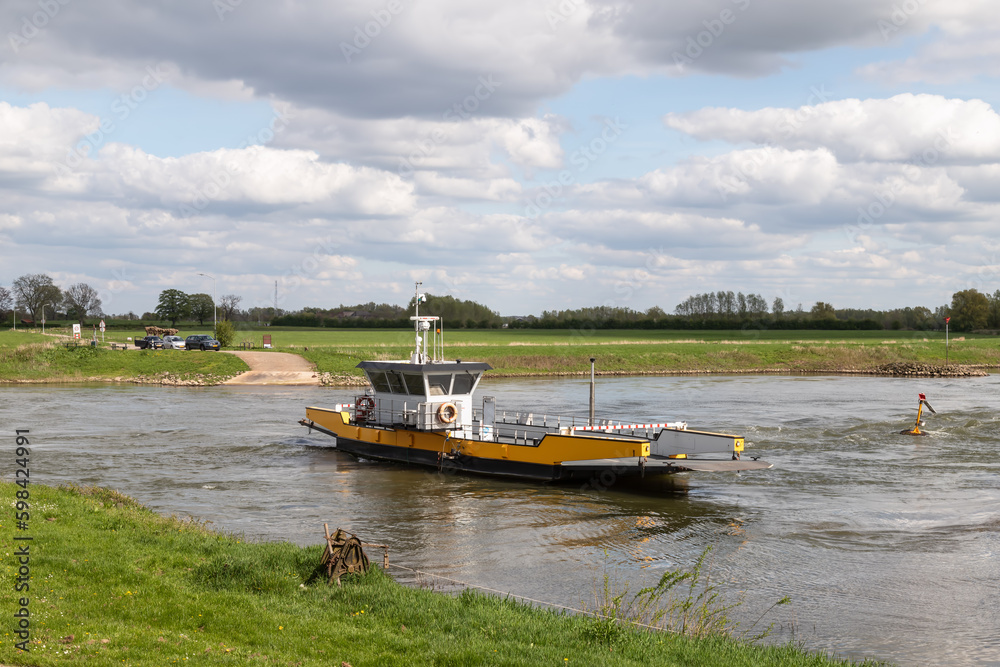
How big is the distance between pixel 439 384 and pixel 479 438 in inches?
93.2

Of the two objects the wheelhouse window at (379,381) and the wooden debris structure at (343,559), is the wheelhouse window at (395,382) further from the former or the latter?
the wooden debris structure at (343,559)

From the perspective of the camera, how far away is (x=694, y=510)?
73.9 ft

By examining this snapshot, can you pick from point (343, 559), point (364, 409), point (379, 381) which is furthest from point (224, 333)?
point (343, 559)

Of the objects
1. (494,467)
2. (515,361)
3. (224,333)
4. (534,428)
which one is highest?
(224,333)

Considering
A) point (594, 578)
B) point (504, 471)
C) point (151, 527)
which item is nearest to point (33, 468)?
point (151, 527)

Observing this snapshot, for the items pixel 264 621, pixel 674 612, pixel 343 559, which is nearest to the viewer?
pixel 264 621

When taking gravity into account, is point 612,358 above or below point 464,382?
below

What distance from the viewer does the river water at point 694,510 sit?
47.2 feet

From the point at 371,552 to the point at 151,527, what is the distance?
4.33m

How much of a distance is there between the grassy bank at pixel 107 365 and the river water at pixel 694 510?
19595 millimetres

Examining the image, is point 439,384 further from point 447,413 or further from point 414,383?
point 447,413

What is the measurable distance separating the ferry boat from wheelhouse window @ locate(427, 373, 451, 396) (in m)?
0.04

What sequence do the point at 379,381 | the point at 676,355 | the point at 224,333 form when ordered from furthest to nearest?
the point at 676,355
the point at 224,333
the point at 379,381

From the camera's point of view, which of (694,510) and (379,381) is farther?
(379,381)
